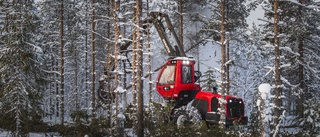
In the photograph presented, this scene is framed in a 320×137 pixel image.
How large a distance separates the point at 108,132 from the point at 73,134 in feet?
4.62

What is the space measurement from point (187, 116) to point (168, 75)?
2.20 meters

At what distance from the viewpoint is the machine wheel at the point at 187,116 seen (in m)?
14.1

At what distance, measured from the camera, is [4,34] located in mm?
15008

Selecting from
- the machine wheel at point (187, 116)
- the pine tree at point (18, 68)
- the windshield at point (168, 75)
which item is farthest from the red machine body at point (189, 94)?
the pine tree at point (18, 68)

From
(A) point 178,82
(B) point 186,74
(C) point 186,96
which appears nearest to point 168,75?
(A) point 178,82

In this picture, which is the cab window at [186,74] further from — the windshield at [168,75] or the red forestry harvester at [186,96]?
the windshield at [168,75]

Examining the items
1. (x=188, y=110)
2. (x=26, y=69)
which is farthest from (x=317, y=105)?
(x=26, y=69)

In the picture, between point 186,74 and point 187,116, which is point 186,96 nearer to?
point 186,74

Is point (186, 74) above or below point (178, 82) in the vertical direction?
above

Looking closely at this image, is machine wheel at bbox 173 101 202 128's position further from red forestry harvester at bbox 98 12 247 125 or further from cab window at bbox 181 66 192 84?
cab window at bbox 181 66 192 84

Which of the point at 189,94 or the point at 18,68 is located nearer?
the point at 18,68

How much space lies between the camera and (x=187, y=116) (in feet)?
48.1

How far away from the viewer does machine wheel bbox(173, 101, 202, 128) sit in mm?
14141

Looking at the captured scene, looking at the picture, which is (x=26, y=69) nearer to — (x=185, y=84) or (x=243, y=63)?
(x=185, y=84)
